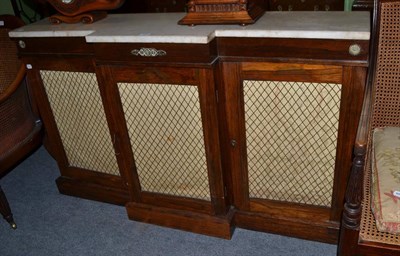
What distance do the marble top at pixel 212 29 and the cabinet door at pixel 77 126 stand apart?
0.16 m

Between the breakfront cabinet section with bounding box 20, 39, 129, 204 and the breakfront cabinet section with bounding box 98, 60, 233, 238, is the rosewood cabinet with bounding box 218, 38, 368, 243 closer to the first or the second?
the breakfront cabinet section with bounding box 98, 60, 233, 238

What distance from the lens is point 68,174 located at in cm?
242

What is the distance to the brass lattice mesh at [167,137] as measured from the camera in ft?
5.84

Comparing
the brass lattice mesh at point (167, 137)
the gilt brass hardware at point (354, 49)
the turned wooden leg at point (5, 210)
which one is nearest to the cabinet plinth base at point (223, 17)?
the brass lattice mesh at point (167, 137)

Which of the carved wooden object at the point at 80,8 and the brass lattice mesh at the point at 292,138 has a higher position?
the carved wooden object at the point at 80,8

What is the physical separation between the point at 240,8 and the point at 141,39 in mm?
418

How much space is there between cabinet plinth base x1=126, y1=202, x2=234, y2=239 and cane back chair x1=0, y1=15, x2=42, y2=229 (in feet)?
2.22

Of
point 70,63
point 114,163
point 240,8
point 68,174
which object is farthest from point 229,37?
point 68,174

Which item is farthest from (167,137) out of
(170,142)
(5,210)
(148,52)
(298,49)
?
(5,210)

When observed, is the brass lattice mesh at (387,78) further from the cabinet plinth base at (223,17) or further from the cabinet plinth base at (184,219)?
the cabinet plinth base at (184,219)

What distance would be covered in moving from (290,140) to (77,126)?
1.14 meters

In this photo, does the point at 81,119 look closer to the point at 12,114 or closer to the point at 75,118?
the point at 75,118

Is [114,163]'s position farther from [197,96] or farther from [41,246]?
[197,96]

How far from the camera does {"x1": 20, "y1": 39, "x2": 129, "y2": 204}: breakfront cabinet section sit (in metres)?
1.99
